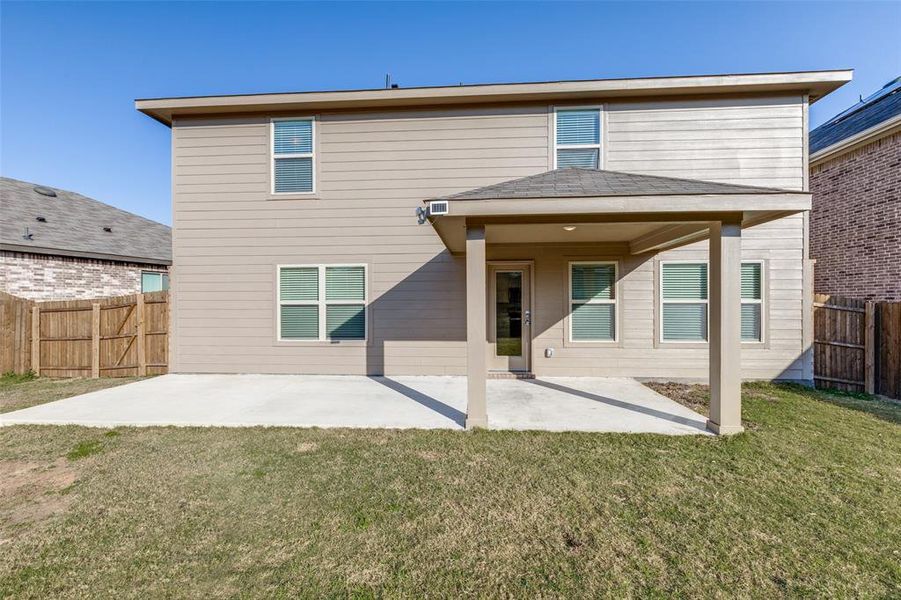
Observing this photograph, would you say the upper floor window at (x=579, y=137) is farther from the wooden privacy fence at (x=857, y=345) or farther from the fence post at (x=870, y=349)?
the fence post at (x=870, y=349)

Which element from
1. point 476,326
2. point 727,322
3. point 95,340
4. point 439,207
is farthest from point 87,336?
point 727,322

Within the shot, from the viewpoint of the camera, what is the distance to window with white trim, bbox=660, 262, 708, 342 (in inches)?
251

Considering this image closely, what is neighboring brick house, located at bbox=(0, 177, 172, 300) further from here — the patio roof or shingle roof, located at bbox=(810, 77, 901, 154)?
shingle roof, located at bbox=(810, 77, 901, 154)

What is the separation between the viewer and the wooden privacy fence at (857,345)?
18.0 ft

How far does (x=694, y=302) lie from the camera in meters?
6.38

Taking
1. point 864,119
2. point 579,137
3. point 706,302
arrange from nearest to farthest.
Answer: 1. point 706,302
2. point 579,137
3. point 864,119

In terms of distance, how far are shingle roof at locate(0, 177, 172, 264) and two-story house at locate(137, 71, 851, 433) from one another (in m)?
4.59

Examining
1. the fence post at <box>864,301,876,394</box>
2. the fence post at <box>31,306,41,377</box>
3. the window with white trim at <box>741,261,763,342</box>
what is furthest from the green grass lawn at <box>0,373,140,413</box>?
the fence post at <box>864,301,876,394</box>

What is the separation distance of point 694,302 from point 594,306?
1677 mm

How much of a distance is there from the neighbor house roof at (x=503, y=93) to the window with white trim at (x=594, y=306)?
294 centimetres

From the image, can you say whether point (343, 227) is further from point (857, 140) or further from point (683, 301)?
point (857, 140)

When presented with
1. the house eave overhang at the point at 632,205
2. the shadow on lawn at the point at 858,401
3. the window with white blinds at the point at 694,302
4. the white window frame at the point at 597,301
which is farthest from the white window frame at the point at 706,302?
the house eave overhang at the point at 632,205

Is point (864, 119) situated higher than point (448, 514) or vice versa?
point (864, 119)

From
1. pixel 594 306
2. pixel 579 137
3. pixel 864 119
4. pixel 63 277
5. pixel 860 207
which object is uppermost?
pixel 864 119
